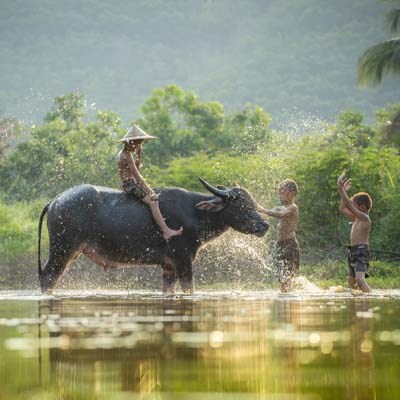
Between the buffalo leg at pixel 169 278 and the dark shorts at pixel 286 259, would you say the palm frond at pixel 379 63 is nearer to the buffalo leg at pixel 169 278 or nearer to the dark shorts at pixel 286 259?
the dark shorts at pixel 286 259

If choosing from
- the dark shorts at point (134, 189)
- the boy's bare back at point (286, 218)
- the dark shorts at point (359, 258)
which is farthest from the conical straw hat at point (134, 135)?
the dark shorts at point (359, 258)

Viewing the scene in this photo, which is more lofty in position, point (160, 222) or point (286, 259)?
point (160, 222)

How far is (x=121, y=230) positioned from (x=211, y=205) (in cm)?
107

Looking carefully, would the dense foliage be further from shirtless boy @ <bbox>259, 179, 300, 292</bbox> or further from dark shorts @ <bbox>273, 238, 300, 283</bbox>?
dark shorts @ <bbox>273, 238, 300, 283</bbox>

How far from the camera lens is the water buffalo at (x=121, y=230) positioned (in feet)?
40.5

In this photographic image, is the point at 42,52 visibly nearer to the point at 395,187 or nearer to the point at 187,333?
the point at 395,187

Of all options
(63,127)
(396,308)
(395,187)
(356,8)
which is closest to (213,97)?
(356,8)

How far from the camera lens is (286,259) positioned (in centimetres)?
1295

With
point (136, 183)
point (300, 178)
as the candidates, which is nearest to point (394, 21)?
point (300, 178)

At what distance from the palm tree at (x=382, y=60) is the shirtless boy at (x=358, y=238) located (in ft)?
61.5

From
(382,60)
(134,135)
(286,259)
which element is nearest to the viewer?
(134,135)

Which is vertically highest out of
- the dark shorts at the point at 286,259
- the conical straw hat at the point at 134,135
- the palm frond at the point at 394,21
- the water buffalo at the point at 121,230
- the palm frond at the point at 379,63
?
the palm frond at the point at 394,21

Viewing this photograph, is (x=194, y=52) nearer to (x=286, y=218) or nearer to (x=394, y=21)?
(x=394, y=21)

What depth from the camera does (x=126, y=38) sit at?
530ft
